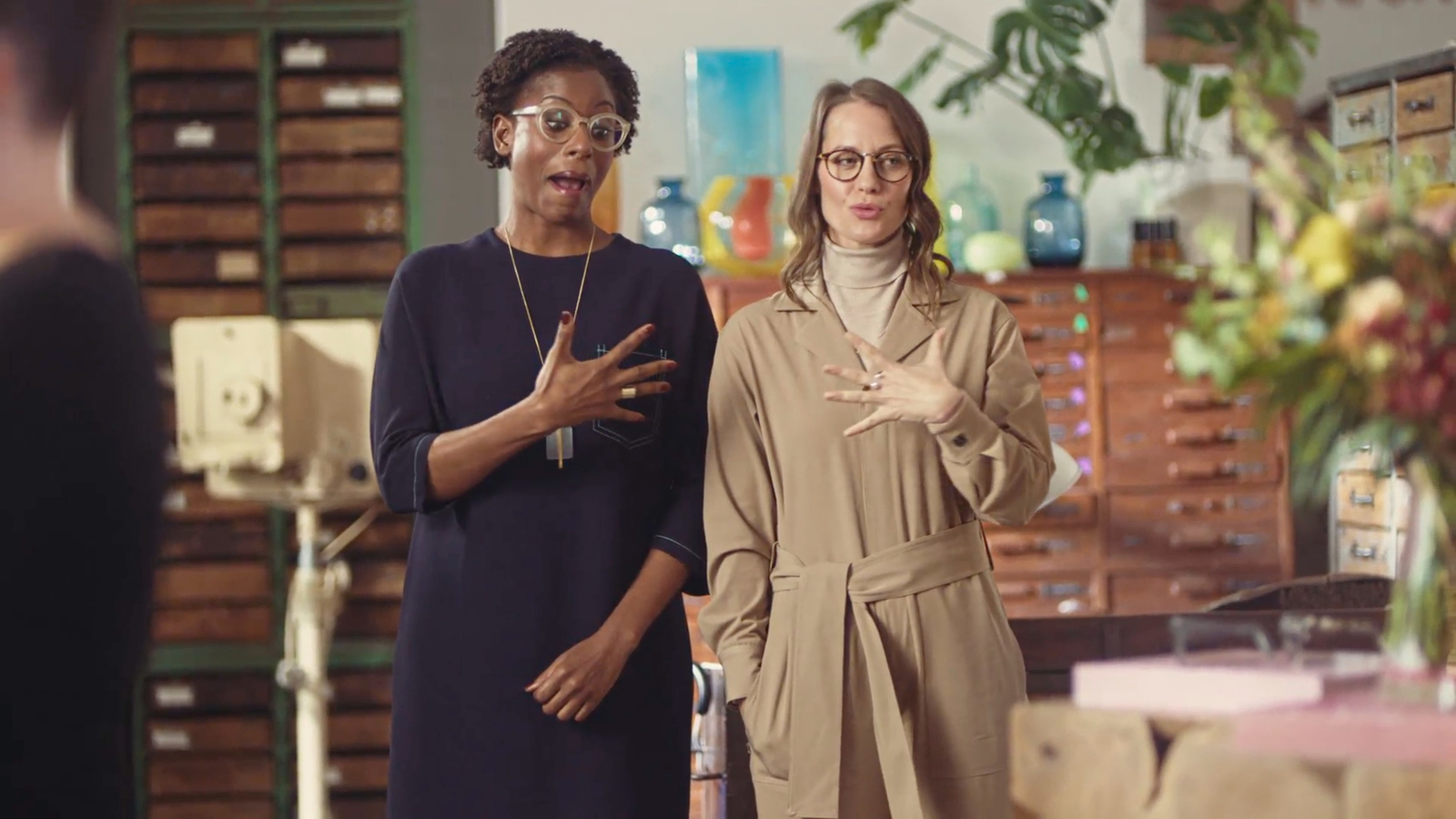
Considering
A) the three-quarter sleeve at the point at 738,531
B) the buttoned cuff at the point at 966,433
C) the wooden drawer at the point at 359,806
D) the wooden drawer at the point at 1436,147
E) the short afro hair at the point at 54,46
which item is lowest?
the wooden drawer at the point at 359,806

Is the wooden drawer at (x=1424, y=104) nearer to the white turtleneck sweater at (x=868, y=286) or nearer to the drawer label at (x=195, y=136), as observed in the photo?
the white turtleneck sweater at (x=868, y=286)

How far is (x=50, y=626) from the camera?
0.89 m

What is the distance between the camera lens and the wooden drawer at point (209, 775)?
15.7 ft

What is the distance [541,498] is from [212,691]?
129 inches

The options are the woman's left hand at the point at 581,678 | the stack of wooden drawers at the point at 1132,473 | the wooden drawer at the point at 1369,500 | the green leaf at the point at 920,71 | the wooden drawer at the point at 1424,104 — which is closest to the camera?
the woman's left hand at the point at 581,678

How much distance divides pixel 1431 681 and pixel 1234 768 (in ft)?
0.61

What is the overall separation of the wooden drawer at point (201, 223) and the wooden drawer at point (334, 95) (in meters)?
0.34

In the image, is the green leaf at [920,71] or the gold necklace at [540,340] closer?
the gold necklace at [540,340]

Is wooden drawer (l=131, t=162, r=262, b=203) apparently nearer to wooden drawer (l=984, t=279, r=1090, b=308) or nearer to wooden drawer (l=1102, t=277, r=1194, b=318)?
wooden drawer (l=984, t=279, r=1090, b=308)

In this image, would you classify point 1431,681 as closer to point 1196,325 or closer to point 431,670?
point 1196,325

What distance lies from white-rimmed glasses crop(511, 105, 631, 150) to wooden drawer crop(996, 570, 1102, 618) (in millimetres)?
2881

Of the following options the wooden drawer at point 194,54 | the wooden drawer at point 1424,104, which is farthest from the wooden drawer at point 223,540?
the wooden drawer at point 1424,104

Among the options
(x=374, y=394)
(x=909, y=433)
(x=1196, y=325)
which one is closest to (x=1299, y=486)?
(x=1196, y=325)

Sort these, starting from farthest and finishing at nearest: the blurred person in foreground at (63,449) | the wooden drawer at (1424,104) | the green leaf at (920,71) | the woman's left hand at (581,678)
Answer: the green leaf at (920,71) < the wooden drawer at (1424,104) < the woman's left hand at (581,678) < the blurred person in foreground at (63,449)
